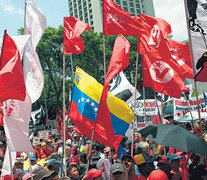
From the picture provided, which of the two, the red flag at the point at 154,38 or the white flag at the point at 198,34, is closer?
the white flag at the point at 198,34

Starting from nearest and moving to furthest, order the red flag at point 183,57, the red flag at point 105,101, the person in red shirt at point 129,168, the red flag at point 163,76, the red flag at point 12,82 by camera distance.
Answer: the red flag at point 12,82, the person in red shirt at point 129,168, the red flag at point 105,101, the red flag at point 163,76, the red flag at point 183,57

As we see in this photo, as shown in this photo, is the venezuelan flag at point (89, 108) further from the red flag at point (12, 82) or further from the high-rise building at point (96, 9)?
the high-rise building at point (96, 9)

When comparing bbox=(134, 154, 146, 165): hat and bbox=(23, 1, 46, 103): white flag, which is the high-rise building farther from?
bbox=(134, 154, 146, 165): hat

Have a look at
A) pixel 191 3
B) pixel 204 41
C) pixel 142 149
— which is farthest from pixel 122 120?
pixel 191 3

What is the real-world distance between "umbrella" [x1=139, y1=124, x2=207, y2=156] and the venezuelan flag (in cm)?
102

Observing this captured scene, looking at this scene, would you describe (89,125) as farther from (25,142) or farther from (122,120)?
(25,142)

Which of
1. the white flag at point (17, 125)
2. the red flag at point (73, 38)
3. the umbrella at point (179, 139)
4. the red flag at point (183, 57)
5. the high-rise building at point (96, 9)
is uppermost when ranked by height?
the high-rise building at point (96, 9)

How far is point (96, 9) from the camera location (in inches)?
2707

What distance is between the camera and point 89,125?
5.02 metres

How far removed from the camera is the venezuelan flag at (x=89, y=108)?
5.12 metres

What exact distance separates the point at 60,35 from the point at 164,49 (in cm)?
2315

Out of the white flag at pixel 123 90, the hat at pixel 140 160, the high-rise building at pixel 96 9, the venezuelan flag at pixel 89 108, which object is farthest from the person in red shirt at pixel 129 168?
the high-rise building at pixel 96 9

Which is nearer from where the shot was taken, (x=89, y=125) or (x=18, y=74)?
(x=18, y=74)

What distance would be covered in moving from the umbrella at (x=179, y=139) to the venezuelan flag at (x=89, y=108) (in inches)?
40.2
